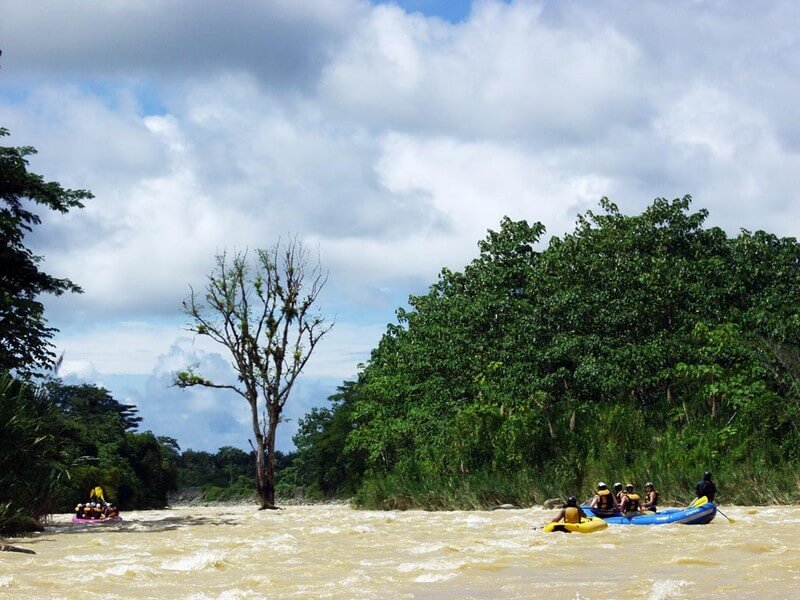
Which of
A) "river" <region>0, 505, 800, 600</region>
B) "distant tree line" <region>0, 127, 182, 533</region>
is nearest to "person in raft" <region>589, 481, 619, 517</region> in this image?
"river" <region>0, 505, 800, 600</region>

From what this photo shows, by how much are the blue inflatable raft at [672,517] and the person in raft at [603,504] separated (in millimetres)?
109

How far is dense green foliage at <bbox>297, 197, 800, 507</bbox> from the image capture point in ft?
99.2

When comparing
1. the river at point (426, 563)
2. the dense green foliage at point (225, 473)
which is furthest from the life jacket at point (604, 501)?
Answer: the dense green foliage at point (225, 473)

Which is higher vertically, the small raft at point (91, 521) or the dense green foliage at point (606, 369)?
the dense green foliage at point (606, 369)

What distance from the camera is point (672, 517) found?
22.5m

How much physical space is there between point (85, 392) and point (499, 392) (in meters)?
42.5

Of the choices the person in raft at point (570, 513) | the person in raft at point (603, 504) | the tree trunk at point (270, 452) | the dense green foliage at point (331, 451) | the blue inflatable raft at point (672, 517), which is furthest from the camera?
the dense green foliage at point (331, 451)

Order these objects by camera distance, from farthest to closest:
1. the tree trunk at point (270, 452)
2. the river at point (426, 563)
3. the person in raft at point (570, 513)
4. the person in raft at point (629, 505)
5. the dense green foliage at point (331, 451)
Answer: the dense green foliage at point (331, 451)
the tree trunk at point (270, 452)
the person in raft at point (629, 505)
the person in raft at point (570, 513)
the river at point (426, 563)

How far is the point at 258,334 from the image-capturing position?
41125 mm

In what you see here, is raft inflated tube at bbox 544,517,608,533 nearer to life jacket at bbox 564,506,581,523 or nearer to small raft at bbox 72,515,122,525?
life jacket at bbox 564,506,581,523

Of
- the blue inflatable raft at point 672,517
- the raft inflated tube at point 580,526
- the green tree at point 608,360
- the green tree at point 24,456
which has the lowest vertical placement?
the raft inflated tube at point 580,526

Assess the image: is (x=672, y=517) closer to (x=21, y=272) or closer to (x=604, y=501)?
(x=604, y=501)

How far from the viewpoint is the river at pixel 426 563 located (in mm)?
12797

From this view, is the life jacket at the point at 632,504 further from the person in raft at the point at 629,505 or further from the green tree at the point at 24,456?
the green tree at the point at 24,456
